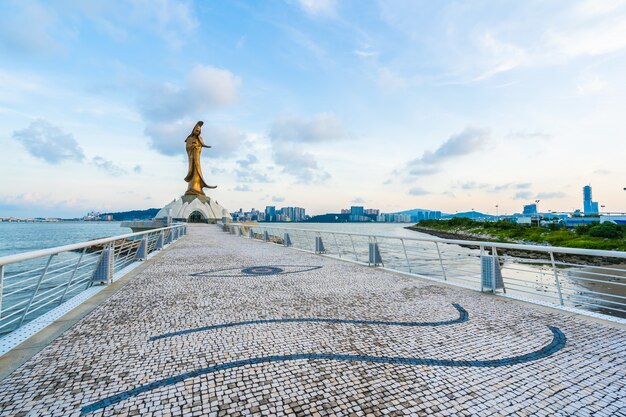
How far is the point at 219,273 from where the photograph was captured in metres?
8.09

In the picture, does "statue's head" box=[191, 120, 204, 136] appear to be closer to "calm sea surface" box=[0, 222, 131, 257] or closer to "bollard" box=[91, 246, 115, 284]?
"calm sea surface" box=[0, 222, 131, 257]

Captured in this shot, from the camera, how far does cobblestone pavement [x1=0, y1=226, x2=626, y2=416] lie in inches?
93.5

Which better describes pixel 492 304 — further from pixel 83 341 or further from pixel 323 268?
pixel 83 341

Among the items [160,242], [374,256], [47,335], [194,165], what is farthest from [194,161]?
[47,335]

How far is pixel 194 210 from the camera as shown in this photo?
187 ft

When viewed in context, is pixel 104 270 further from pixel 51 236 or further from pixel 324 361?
pixel 51 236

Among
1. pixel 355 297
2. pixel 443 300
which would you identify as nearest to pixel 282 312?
pixel 355 297

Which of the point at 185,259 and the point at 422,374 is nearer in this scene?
the point at 422,374

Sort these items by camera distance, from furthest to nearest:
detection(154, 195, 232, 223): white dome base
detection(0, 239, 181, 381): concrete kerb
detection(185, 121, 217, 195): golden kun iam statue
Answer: detection(185, 121, 217, 195): golden kun iam statue → detection(154, 195, 232, 223): white dome base → detection(0, 239, 181, 381): concrete kerb

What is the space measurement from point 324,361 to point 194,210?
190 ft

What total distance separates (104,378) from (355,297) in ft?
12.4

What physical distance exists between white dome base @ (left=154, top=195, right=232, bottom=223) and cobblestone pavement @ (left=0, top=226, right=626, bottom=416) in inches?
2003

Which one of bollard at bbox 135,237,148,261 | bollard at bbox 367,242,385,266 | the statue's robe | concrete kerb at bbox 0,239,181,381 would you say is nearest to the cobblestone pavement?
concrete kerb at bbox 0,239,181,381

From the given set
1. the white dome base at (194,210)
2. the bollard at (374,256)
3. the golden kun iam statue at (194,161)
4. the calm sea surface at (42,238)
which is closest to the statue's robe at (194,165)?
the golden kun iam statue at (194,161)
